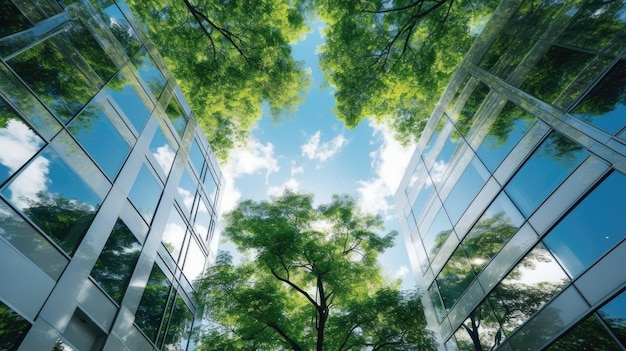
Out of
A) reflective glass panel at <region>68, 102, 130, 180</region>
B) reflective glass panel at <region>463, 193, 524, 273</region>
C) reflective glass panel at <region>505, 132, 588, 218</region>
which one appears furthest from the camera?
reflective glass panel at <region>463, 193, 524, 273</region>

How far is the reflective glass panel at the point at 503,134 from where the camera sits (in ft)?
31.5

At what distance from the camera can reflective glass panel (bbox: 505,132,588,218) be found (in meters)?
7.70

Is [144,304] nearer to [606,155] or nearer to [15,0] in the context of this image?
[15,0]

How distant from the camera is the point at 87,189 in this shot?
820 centimetres

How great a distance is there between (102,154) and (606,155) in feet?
44.5

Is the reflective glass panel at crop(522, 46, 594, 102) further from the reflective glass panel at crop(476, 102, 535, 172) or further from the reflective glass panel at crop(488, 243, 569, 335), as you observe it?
the reflective glass panel at crop(488, 243, 569, 335)

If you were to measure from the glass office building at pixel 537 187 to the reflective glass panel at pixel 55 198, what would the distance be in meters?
12.4

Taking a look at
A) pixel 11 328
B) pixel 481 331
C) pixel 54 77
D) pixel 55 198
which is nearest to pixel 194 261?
pixel 55 198

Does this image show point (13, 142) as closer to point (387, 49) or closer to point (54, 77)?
point (54, 77)

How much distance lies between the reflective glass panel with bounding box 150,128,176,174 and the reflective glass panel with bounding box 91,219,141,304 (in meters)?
4.00

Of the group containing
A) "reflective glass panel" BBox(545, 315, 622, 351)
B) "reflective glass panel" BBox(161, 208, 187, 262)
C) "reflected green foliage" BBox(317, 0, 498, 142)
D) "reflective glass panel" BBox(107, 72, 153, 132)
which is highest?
"reflected green foliage" BBox(317, 0, 498, 142)

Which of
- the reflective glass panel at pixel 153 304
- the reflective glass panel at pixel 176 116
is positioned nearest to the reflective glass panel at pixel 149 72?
the reflective glass panel at pixel 176 116

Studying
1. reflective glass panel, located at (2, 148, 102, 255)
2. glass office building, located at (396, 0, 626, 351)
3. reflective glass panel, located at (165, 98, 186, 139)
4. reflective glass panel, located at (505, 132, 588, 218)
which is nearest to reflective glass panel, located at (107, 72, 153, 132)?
reflective glass panel, located at (165, 98, 186, 139)

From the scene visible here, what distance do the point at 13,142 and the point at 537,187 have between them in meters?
13.2
